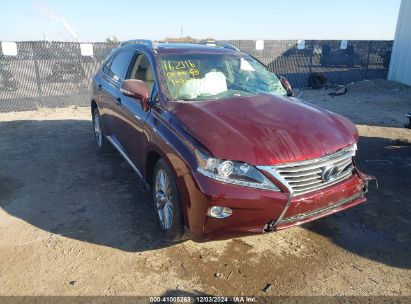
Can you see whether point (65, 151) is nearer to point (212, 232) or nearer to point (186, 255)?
point (186, 255)

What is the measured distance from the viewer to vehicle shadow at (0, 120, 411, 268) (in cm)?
369

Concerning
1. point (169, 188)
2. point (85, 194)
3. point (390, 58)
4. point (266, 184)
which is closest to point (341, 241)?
point (266, 184)

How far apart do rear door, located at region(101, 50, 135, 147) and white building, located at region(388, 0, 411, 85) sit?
13.2m

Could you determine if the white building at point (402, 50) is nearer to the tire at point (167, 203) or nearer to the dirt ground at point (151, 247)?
the dirt ground at point (151, 247)

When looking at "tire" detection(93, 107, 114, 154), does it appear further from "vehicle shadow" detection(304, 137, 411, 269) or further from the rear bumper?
"vehicle shadow" detection(304, 137, 411, 269)

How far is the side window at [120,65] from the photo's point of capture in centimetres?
489

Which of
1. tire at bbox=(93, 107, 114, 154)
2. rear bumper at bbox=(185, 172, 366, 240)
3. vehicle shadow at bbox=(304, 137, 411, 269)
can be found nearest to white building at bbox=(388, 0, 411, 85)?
vehicle shadow at bbox=(304, 137, 411, 269)

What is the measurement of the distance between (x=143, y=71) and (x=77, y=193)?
1.85m

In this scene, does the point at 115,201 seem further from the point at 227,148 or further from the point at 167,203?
the point at 227,148

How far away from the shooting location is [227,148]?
2898 millimetres

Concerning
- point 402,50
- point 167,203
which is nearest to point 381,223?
point 167,203

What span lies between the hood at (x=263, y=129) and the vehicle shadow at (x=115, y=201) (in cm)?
111

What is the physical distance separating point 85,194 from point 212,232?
2.44 meters

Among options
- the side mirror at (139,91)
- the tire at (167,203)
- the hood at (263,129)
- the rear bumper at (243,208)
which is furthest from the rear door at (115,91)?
the rear bumper at (243,208)
